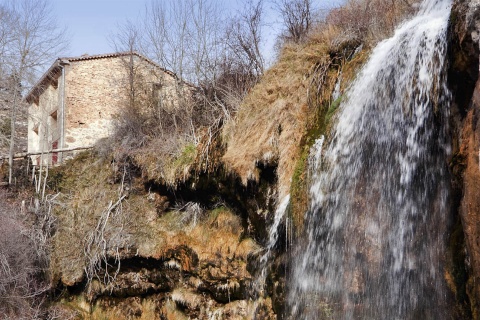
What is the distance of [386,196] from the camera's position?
7.68 m

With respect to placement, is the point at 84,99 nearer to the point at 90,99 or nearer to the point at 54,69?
the point at 90,99

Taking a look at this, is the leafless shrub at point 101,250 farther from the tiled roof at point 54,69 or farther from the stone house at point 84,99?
the tiled roof at point 54,69

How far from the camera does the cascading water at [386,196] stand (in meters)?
7.00

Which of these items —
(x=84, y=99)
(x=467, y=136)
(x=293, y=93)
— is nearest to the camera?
(x=467, y=136)

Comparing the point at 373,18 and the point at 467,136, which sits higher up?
the point at 373,18

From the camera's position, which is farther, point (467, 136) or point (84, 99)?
point (84, 99)

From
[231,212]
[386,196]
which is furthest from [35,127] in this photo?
[386,196]

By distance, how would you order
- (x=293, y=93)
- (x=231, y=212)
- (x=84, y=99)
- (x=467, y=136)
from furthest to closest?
(x=84, y=99) → (x=231, y=212) → (x=293, y=93) → (x=467, y=136)

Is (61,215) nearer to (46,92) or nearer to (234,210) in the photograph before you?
(234,210)

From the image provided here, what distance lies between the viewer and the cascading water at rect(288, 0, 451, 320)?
7.00 metres

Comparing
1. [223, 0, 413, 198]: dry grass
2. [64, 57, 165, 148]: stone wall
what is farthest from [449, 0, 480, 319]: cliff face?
[64, 57, 165, 148]: stone wall

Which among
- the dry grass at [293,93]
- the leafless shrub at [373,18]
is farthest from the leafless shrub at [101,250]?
the leafless shrub at [373,18]

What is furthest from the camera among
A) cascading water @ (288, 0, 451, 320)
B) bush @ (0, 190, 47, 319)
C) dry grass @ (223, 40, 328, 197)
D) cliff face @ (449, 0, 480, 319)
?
bush @ (0, 190, 47, 319)

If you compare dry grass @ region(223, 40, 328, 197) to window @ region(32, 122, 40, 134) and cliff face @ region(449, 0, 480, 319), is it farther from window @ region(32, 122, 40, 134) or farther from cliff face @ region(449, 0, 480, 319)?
window @ region(32, 122, 40, 134)
